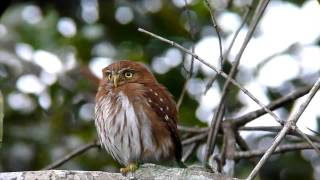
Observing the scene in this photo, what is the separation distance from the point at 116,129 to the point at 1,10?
1.04 m

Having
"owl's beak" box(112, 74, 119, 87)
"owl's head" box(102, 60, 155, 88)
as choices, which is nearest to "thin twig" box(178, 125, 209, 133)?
"owl's head" box(102, 60, 155, 88)

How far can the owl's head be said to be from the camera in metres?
5.36

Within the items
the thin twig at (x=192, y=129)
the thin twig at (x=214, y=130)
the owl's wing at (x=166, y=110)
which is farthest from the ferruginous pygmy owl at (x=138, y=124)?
the thin twig at (x=192, y=129)

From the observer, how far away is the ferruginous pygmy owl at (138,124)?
494 cm

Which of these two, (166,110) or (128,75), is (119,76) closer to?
(128,75)

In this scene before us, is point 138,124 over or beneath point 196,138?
over

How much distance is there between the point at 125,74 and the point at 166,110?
473 mm

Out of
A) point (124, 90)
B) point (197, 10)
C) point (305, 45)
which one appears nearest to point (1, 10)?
point (124, 90)

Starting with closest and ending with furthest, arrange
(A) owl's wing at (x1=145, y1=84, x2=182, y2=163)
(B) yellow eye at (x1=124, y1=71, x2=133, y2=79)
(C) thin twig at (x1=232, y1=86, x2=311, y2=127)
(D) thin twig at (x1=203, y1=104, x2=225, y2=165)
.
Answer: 1. (D) thin twig at (x1=203, y1=104, x2=225, y2=165)
2. (A) owl's wing at (x1=145, y1=84, x2=182, y2=163)
3. (C) thin twig at (x1=232, y1=86, x2=311, y2=127)
4. (B) yellow eye at (x1=124, y1=71, x2=133, y2=79)

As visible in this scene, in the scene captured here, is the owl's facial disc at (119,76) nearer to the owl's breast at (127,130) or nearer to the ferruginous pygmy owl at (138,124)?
the ferruginous pygmy owl at (138,124)

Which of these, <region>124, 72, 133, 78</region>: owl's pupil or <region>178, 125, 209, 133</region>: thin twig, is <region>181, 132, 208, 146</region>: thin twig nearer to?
<region>178, 125, 209, 133</region>: thin twig

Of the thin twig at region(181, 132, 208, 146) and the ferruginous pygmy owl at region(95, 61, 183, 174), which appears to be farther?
the thin twig at region(181, 132, 208, 146)

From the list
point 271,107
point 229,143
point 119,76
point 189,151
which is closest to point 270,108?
point 271,107

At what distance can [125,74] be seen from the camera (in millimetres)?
5406
